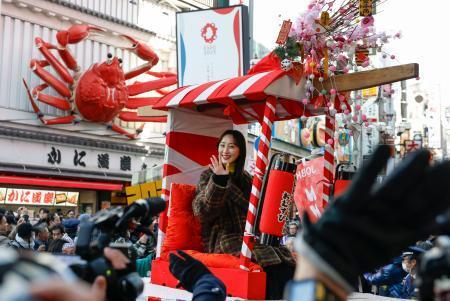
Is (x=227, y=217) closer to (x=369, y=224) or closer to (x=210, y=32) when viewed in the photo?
(x=210, y=32)

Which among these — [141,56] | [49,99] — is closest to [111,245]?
[49,99]

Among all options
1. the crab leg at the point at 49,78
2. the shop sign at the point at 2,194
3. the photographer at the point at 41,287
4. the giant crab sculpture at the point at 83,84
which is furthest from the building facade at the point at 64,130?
the photographer at the point at 41,287

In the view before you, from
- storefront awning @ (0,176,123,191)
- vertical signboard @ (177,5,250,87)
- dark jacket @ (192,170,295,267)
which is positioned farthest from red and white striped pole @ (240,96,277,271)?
storefront awning @ (0,176,123,191)

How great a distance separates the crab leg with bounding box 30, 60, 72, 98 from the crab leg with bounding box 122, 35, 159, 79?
2.38m

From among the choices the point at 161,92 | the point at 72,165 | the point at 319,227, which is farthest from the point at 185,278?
the point at 161,92

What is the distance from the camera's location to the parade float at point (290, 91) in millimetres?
5168

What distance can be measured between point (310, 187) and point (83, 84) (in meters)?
14.1

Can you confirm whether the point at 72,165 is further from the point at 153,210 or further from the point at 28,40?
the point at 153,210

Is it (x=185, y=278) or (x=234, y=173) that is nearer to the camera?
(x=185, y=278)

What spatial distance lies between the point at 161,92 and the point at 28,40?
5.08 meters

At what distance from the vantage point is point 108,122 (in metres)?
20.6

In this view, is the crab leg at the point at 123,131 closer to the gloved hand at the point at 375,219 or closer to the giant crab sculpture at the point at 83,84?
the giant crab sculpture at the point at 83,84

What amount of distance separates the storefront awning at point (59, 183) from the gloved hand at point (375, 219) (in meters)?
16.8

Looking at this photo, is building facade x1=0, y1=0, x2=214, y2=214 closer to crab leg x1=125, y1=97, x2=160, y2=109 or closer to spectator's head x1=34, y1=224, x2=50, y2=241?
crab leg x1=125, y1=97, x2=160, y2=109
